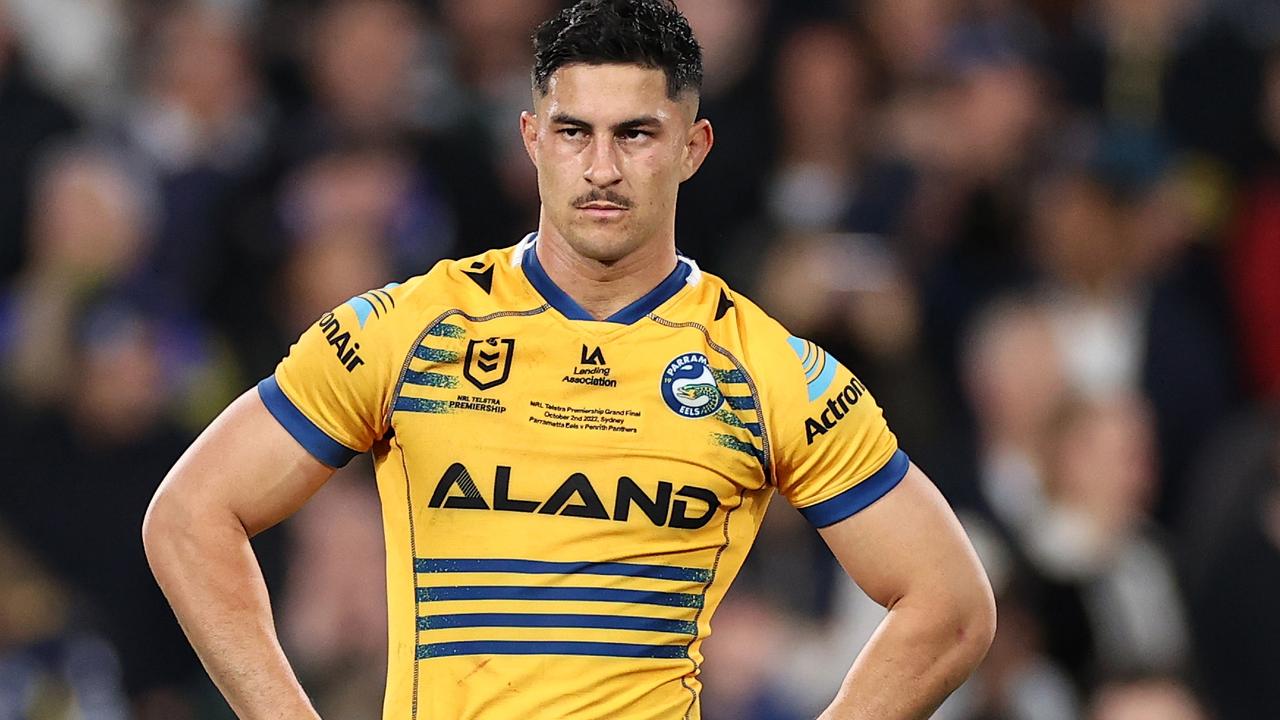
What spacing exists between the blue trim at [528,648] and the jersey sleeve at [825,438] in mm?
483

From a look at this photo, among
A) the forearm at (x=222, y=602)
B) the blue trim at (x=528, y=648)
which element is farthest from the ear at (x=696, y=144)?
the forearm at (x=222, y=602)

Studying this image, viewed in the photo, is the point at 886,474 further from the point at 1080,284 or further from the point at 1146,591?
the point at 1080,284

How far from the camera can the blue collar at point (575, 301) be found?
4.71 meters

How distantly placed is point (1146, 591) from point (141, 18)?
5.57m

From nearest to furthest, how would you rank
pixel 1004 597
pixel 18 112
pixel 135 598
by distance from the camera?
pixel 1004 597 → pixel 135 598 → pixel 18 112

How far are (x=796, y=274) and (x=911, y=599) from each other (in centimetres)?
406

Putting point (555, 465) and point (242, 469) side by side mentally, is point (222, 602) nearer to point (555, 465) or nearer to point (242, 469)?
point (242, 469)

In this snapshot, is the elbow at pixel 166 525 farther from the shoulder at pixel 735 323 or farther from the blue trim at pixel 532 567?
the shoulder at pixel 735 323

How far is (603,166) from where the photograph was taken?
452 centimetres

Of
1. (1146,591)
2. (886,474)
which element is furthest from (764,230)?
(886,474)

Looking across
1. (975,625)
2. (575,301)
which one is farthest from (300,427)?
(975,625)

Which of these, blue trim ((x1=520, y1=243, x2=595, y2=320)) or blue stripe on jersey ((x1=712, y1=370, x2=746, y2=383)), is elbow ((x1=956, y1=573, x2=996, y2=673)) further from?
blue trim ((x1=520, y1=243, x2=595, y2=320))

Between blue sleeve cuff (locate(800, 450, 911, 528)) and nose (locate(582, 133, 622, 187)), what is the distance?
810mm

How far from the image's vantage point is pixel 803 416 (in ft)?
15.2
